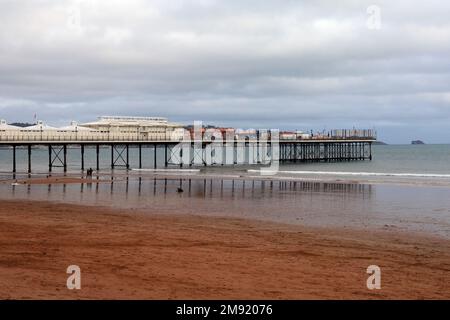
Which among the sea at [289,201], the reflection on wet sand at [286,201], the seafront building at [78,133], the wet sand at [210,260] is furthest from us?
the seafront building at [78,133]

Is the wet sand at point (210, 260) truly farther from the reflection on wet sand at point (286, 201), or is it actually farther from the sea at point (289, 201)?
the reflection on wet sand at point (286, 201)

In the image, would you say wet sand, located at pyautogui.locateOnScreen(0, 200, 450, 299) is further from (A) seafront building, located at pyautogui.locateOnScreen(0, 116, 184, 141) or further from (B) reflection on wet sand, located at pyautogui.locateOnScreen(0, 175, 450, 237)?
(A) seafront building, located at pyautogui.locateOnScreen(0, 116, 184, 141)

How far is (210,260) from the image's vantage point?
12.0 metres

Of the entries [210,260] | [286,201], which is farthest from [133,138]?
[210,260]

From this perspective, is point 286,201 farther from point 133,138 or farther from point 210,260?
point 133,138

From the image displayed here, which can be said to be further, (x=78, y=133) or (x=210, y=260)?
(x=78, y=133)

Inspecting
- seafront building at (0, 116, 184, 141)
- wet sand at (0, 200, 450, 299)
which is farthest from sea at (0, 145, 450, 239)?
seafront building at (0, 116, 184, 141)

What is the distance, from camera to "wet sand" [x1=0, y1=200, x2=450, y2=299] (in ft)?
31.1

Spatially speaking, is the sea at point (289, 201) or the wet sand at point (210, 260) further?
the sea at point (289, 201)

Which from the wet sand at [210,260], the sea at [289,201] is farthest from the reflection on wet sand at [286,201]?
the wet sand at [210,260]

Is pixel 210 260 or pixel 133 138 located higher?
pixel 133 138

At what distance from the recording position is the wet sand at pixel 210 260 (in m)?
9.49

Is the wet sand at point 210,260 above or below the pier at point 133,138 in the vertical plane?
below
